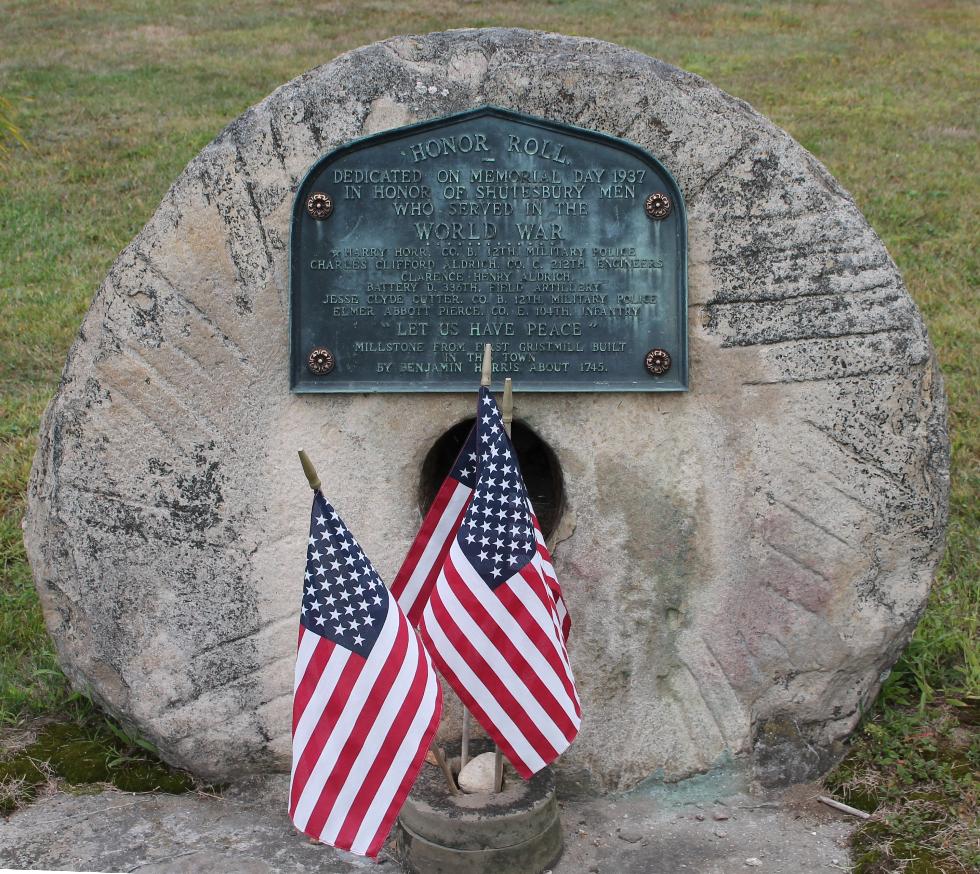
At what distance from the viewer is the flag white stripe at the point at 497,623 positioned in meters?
3.08

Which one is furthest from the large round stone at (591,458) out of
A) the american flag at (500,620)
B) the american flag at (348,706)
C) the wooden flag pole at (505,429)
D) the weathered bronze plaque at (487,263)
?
the american flag at (348,706)

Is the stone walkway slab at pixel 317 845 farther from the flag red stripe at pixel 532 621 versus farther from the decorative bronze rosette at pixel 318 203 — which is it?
the decorative bronze rosette at pixel 318 203

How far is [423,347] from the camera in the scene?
361 centimetres

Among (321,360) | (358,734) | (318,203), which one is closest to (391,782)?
(358,734)

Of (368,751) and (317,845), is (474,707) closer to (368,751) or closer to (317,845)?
(368,751)

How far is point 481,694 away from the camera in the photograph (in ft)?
10.2

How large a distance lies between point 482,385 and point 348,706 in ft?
2.88

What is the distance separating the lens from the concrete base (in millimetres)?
3215

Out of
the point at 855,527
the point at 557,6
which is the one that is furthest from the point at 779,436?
the point at 557,6

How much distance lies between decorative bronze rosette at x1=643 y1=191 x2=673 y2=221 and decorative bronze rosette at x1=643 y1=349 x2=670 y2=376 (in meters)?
0.39

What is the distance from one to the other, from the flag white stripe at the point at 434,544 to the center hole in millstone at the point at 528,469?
36 cm

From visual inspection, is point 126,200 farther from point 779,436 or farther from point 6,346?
point 779,436

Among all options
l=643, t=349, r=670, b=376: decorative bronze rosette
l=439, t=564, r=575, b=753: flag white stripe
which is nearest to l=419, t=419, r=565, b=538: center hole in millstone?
l=643, t=349, r=670, b=376: decorative bronze rosette

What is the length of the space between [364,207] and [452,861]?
1.83m
